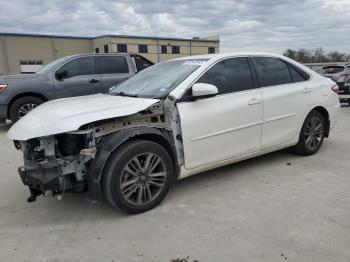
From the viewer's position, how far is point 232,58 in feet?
14.9

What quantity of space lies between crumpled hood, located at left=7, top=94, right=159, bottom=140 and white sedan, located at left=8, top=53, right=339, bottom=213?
0.01 meters

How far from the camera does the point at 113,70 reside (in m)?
9.27

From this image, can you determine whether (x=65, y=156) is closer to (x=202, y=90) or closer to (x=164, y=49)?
(x=202, y=90)

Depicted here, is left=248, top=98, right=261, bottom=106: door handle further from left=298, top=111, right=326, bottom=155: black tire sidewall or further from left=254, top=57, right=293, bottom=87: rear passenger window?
left=298, top=111, right=326, bottom=155: black tire sidewall

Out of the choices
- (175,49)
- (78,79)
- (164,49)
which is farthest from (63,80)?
(175,49)

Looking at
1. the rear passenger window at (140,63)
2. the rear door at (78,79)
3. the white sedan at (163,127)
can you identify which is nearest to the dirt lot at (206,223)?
the white sedan at (163,127)

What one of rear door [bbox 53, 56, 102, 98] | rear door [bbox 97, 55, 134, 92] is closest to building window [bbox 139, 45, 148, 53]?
rear door [bbox 97, 55, 134, 92]

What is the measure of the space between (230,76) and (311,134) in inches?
72.0

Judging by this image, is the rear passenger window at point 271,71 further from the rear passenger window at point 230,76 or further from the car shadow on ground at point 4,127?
the car shadow on ground at point 4,127

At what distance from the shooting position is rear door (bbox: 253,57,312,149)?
4.71 m

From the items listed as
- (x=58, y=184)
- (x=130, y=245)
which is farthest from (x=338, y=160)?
(x=58, y=184)

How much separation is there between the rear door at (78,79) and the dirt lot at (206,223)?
4.11m

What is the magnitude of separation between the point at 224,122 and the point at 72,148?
5.68ft

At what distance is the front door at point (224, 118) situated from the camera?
3955 millimetres
